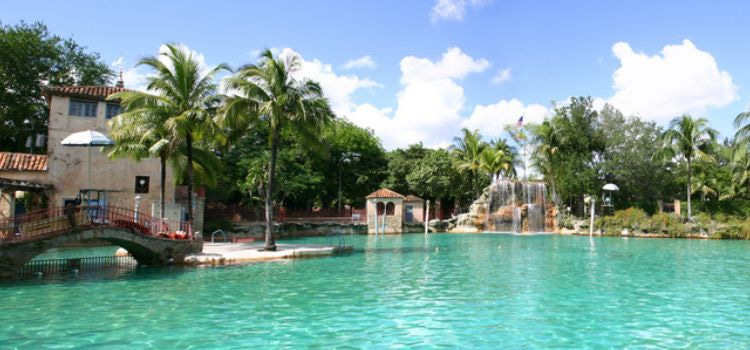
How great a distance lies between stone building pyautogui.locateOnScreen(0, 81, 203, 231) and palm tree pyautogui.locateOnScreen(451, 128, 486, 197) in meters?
29.1

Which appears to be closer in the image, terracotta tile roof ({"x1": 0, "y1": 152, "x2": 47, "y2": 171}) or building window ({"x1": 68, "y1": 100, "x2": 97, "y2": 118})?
terracotta tile roof ({"x1": 0, "y1": 152, "x2": 47, "y2": 171})

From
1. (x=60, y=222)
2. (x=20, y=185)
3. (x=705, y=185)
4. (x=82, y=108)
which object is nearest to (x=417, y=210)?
(x=82, y=108)

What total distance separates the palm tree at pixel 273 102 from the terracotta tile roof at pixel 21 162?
38.6 feet

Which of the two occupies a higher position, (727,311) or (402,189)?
(402,189)

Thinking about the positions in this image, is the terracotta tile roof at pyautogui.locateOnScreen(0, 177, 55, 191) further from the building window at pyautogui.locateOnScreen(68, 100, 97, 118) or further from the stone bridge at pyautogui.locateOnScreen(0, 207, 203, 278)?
the stone bridge at pyautogui.locateOnScreen(0, 207, 203, 278)

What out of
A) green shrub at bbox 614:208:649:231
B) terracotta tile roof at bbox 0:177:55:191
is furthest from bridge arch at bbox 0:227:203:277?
green shrub at bbox 614:208:649:231

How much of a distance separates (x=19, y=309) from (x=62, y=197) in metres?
17.8

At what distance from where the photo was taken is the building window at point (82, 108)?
2609cm

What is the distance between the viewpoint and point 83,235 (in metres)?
15.8

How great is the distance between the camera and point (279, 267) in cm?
1794

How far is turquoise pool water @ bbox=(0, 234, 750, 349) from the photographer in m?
8.39

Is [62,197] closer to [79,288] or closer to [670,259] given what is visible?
[79,288]

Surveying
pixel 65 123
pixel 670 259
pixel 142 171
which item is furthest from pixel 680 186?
pixel 65 123

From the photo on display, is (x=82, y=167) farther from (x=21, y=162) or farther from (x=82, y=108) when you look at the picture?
(x=82, y=108)
